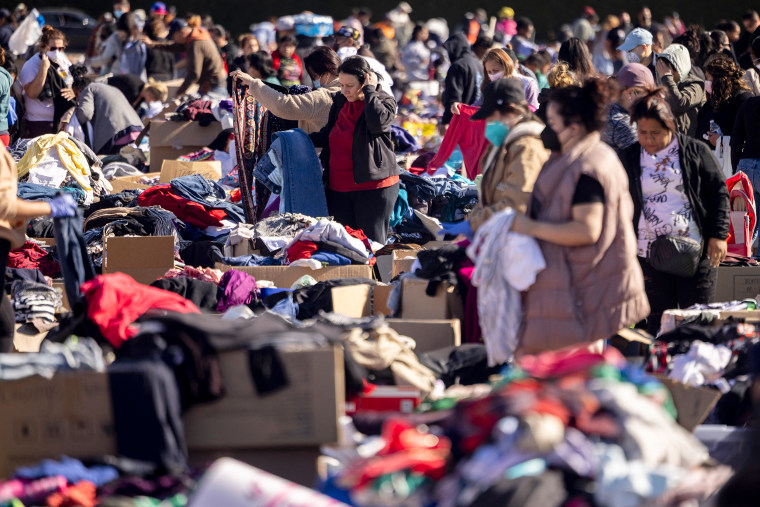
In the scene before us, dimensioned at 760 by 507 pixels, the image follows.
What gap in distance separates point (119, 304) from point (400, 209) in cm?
396

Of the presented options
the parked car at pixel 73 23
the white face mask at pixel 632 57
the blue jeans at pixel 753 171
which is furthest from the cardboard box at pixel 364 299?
the parked car at pixel 73 23

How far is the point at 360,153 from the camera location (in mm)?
7160

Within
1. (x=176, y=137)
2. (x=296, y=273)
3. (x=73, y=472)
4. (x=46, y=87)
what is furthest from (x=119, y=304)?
(x=46, y=87)

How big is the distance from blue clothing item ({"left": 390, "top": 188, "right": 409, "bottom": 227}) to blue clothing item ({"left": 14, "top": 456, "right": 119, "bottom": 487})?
4755 mm

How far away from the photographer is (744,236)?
6.68 meters

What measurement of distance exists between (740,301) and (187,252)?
359 cm

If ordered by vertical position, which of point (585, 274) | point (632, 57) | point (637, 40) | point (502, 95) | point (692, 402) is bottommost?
point (692, 402)

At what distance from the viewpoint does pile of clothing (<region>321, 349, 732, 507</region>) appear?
2805mm

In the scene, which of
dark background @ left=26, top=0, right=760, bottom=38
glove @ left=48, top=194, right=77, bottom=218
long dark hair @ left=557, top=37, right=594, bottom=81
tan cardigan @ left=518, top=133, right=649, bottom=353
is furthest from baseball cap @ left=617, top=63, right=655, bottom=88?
dark background @ left=26, top=0, right=760, bottom=38

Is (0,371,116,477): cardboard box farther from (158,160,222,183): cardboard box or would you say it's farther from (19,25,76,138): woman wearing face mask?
(19,25,76,138): woman wearing face mask

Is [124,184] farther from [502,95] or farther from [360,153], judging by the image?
[502,95]

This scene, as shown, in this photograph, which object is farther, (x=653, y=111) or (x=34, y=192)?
(x=34, y=192)

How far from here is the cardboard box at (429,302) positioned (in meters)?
5.39

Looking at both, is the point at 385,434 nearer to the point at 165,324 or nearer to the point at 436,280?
the point at 165,324
